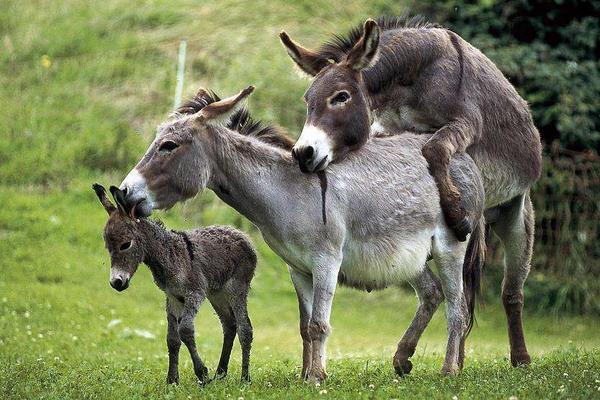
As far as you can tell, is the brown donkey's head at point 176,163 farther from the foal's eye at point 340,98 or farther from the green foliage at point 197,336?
the green foliage at point 197,336

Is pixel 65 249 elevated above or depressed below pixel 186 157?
below

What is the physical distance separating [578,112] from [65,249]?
844 cm

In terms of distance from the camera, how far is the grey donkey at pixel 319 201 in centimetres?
819

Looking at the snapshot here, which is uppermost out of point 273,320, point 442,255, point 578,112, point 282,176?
point 282,176

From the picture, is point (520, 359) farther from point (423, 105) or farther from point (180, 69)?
point (180, 69)

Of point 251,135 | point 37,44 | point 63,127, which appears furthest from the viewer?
point 37,44

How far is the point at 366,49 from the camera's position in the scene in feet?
29.2

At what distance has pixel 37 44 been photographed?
2114 cm

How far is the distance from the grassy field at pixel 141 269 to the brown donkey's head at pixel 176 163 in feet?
4.95

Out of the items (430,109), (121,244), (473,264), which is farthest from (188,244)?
(473,264)

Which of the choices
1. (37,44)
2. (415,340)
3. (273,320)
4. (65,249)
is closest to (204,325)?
(273,320)

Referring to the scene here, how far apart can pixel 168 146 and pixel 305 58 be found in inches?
69.9

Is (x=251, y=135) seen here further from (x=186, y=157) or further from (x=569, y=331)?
(x=569, y=331)

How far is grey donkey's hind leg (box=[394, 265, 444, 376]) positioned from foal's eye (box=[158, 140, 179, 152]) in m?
2.55
